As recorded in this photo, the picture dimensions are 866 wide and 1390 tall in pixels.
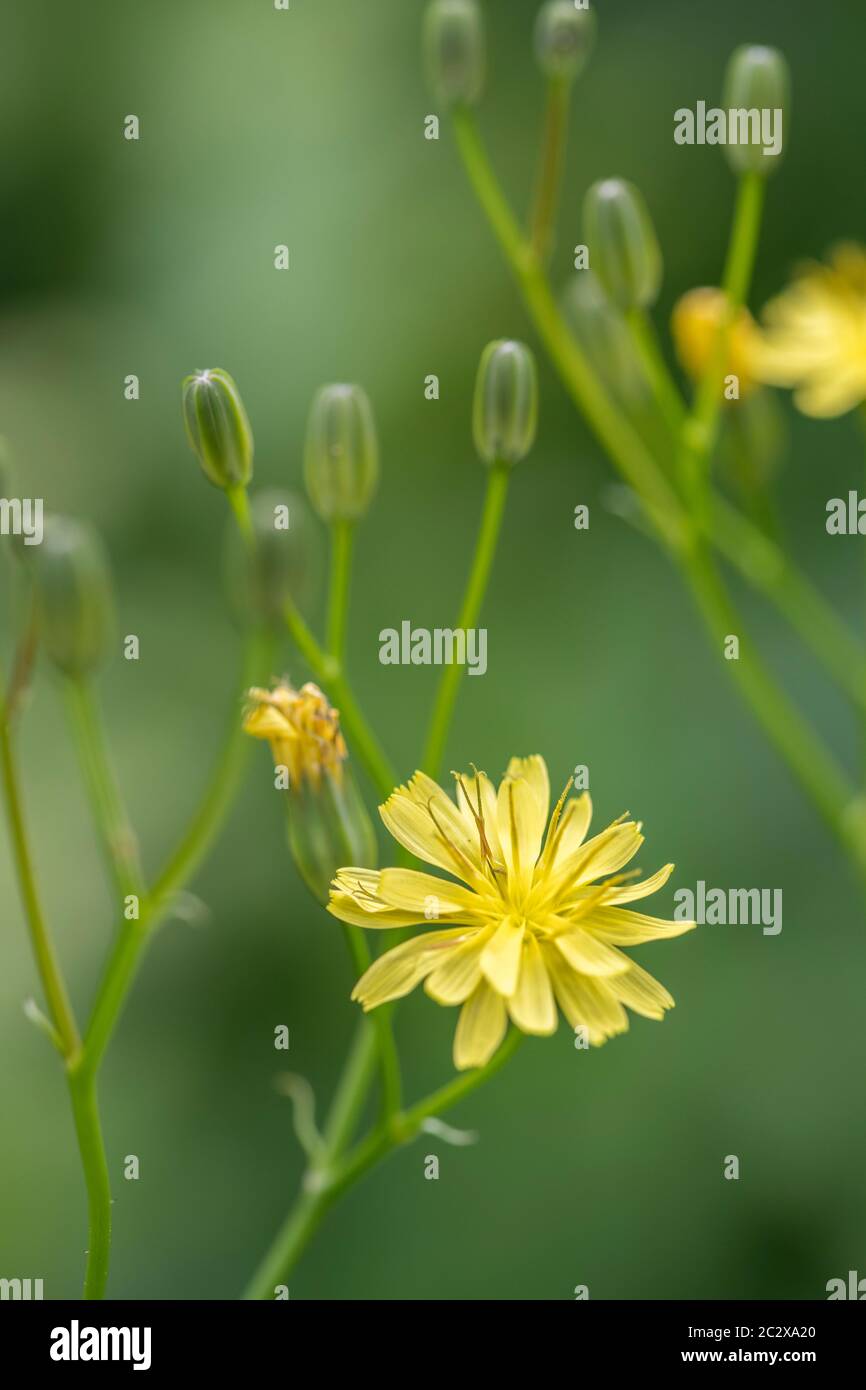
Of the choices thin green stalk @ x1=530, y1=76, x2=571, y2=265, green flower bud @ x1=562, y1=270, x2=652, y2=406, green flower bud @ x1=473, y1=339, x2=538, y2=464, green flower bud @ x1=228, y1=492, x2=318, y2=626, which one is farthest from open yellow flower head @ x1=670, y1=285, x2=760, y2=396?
green flower bud @ x1=228, y1=492, x2=318, y2=626

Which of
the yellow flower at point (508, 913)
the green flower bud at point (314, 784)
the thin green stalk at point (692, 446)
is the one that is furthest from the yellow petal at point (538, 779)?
the thin green stalk at point (692, 446)

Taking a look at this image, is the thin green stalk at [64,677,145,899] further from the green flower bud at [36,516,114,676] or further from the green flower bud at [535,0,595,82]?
the green flower bud at [535,0,595,82]

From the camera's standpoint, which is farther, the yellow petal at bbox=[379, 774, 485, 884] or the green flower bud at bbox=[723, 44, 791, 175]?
the green flower bud at bbox=[723, 44, 791, 175]

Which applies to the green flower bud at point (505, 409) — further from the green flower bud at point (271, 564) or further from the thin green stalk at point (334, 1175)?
the thin green stalk at point (334, 1175)

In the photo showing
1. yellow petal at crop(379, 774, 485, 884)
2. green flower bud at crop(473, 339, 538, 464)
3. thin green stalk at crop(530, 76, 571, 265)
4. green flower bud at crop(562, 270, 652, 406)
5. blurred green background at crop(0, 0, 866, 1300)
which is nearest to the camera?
yellow petal at crop(379, 774, 485, 884)

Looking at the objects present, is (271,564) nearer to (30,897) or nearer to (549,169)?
(30,897)
